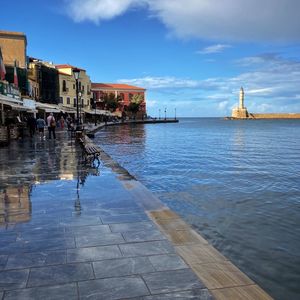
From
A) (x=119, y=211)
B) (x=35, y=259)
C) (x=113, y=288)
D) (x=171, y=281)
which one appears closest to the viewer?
(x=113, y=288)

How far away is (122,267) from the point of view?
451 cm

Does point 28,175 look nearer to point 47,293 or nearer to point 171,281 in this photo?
point 47,293

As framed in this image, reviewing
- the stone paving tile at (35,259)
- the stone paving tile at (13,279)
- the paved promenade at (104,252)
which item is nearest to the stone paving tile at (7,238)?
the paved promenade at (104,252)

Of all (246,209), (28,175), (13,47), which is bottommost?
(246,209)

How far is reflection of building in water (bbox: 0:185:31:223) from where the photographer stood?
6.73m

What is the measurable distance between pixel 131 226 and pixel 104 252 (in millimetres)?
1183

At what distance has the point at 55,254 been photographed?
4957 millimetres

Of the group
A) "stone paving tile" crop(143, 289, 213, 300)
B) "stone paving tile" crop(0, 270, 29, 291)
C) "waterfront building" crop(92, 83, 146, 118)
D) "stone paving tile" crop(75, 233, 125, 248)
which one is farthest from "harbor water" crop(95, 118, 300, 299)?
"waterfront building" crop(92, 83, 146, 118)

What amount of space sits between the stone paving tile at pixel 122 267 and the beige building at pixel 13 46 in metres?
47.4

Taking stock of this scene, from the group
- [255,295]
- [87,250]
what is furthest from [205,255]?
[87,250]

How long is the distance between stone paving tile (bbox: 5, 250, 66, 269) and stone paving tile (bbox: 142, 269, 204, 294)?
1.16 m

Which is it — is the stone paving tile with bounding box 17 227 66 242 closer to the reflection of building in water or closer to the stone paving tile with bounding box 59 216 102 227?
the stone paving tile with bounding box 59 216 102 227

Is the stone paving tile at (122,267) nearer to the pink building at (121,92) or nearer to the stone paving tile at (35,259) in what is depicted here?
the stone paving tile at (35,259)

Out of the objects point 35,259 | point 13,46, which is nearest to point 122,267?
point 35,259
